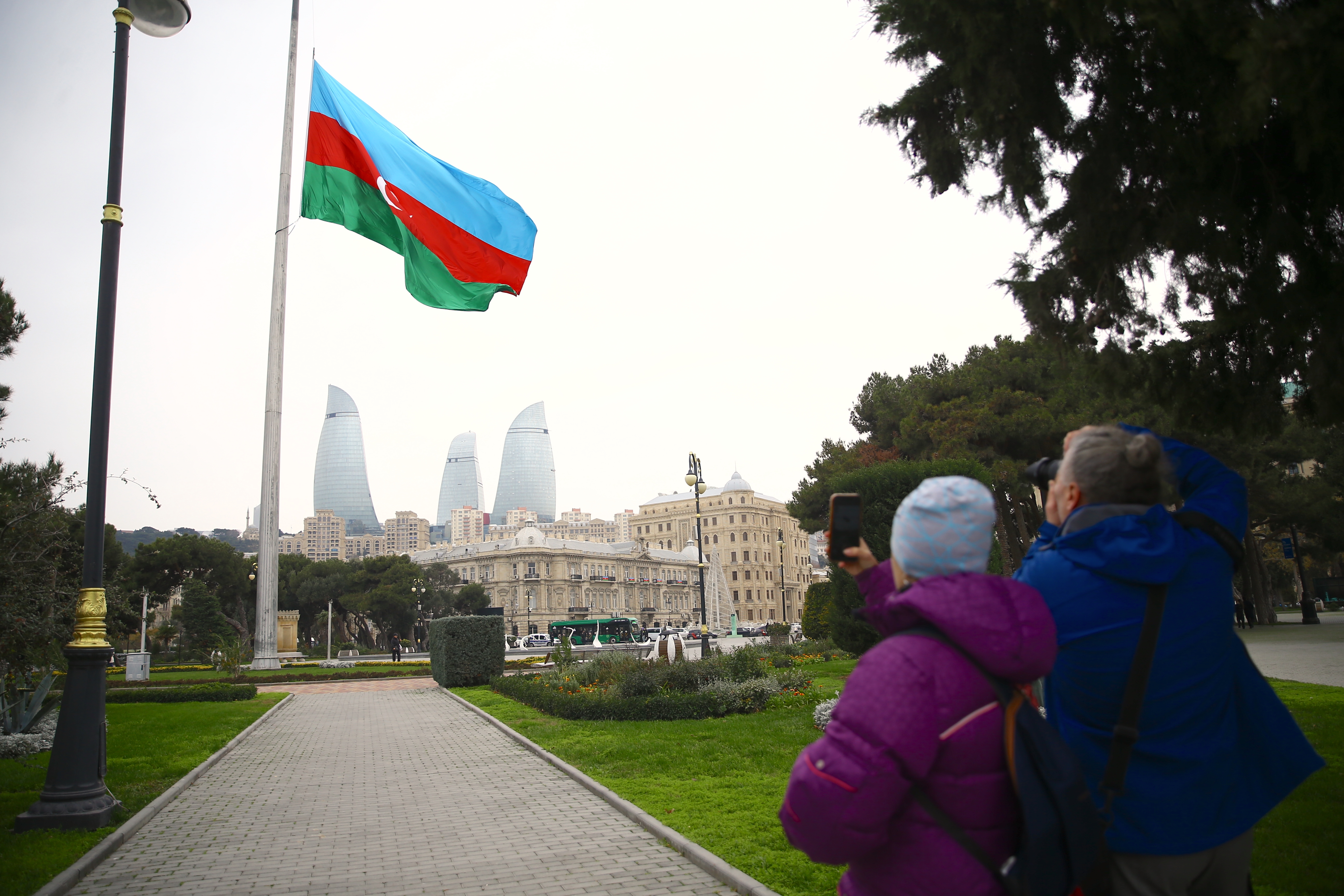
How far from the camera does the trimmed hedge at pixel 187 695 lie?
752 inches

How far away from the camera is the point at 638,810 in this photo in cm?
679

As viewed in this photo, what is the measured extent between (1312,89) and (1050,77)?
5.51ft

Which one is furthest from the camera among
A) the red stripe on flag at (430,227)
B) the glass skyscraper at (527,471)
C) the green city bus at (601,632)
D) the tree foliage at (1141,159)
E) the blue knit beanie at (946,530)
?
the glass skyscraper at (527,471)

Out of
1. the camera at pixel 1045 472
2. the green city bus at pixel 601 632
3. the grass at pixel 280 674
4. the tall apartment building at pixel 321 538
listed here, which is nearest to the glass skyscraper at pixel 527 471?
the tall apartment building at pixel 321 538

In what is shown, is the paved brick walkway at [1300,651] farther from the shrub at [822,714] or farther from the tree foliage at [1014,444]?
the shrub at [822,714]

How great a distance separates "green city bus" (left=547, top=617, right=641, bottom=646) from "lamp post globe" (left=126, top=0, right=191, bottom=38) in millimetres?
45538

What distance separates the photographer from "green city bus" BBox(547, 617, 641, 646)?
2090 inches

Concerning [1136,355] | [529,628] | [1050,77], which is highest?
[1050,77]

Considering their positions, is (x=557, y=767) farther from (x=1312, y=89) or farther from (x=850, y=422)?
(x=850, y=422)

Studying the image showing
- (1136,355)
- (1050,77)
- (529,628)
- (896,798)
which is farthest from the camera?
(529,628)

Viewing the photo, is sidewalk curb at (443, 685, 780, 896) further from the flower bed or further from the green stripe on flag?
the green stripe on flag

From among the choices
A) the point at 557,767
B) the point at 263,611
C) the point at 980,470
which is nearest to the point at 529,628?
the point at 263,611

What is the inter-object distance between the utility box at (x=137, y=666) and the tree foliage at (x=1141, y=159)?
25.2 metres

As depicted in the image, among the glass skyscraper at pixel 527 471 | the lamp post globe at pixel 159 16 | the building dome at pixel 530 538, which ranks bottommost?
the lamp post globe at pixel 159 16
